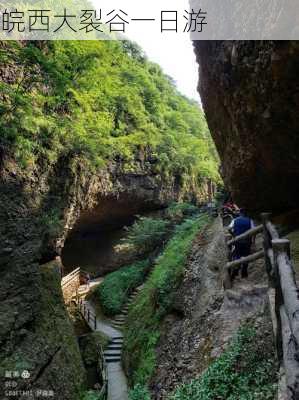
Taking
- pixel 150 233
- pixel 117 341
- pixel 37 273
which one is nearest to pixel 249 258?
pixel 37 273

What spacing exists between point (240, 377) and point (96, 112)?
17875 mm

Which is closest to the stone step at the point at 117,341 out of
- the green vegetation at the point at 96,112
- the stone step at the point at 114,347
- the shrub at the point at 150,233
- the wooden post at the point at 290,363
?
the stone step at the point at 114,347

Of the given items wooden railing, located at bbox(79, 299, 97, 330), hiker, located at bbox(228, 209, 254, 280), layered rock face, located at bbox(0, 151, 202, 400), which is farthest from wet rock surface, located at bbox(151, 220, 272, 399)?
wooden railing, located at bbox(79, 299, 97, 330)

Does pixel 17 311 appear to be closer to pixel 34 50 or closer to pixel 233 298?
pixel 233 298

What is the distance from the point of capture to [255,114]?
659 centimetres

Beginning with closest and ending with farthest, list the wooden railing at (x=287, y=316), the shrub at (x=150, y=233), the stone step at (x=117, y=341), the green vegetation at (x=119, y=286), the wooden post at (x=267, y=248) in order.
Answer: the wooden railing at (x=287, y=316)
the wooden post at (x=267, y=248)
the stone step at (x=117, y=341)
the green vegetation at (x=119, y=286)
the shrub at (x=150, y=233)

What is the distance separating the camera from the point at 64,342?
11617 mm

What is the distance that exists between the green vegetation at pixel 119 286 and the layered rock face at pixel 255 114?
1081cm

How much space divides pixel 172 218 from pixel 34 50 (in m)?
14.8

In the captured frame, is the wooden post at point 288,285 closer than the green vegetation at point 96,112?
Yes

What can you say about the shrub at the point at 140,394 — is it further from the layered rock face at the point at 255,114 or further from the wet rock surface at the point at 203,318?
the layered rock face at the point at 255,114

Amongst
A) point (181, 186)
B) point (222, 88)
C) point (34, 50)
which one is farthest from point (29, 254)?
point (181, 186)

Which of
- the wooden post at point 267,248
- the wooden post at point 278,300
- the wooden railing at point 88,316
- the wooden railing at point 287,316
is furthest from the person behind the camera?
the wooden railing at point 88,316

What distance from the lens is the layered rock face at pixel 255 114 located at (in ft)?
17.8
